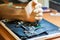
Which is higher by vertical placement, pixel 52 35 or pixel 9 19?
pixel 9 19

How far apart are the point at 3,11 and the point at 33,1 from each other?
23 cm

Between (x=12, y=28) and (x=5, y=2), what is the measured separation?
0.77 ft

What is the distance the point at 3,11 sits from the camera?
1.03 metres

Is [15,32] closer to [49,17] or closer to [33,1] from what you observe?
[33,1]

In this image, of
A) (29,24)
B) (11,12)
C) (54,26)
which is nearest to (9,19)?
(11,12)

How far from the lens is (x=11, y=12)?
101 centimetres

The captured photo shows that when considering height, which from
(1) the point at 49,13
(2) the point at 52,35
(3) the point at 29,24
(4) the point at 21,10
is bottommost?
(2) the point at 52,35

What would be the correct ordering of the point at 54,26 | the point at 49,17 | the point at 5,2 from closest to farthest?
1. the point at 54,26
2. the point at 5,2
3. the point at 49,17

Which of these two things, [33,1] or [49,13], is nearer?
[33,1]

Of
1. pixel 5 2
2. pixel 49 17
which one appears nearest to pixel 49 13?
pixel 49 17

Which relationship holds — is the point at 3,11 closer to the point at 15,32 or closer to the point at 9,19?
the point at 9,19

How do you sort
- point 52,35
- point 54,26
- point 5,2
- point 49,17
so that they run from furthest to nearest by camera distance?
point 49,17, point 5,2, point 54,26, point 52,35

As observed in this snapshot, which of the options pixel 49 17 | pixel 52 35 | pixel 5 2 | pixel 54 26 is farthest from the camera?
pixel 49 17

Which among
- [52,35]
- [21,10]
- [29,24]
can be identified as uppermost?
[21,10]
